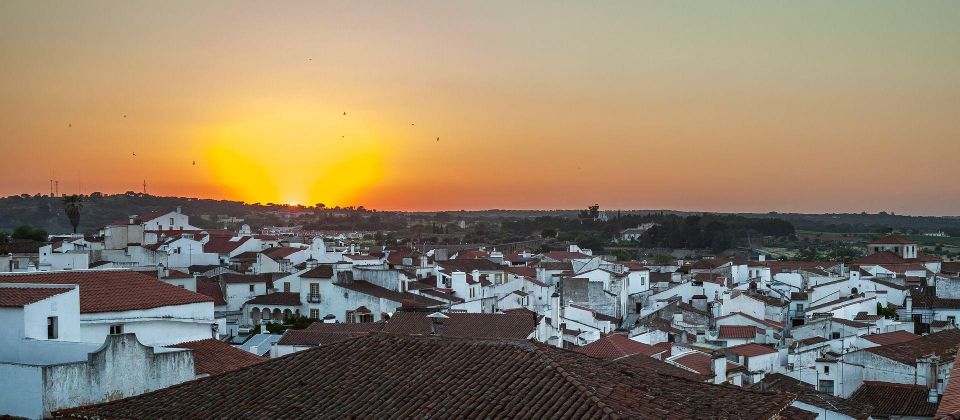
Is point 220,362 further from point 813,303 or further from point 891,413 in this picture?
point 813,303

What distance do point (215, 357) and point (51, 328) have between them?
409cm

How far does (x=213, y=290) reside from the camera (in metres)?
51.6

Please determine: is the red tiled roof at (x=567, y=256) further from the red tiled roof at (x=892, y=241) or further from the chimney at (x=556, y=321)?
the chimney at (x=556, y=321)

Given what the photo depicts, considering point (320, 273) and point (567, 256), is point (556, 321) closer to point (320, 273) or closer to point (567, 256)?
point (320, 273)

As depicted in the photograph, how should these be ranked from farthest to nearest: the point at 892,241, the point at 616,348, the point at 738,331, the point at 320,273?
1. the point at 892,241
2. the point at 320,273
3. the point at 738,331
4. the point at 616,348

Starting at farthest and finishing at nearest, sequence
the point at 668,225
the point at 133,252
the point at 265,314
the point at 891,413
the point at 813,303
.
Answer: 1. the point at 668,225
2. the point at 133,252
3. the point at 813,303
4. the point at 265,314
5. the point at 891,413

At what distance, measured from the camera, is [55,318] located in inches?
747

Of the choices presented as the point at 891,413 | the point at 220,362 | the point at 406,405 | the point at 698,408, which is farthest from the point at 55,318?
the point at 891,413

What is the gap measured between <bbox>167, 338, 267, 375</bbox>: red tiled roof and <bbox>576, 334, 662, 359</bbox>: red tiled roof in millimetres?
10868

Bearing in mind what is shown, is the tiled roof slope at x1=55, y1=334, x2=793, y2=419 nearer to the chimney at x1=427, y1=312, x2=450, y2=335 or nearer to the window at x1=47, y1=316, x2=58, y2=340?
the window at x1=47, y1=316, x2=58, y2=340

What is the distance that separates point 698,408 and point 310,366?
539 cm

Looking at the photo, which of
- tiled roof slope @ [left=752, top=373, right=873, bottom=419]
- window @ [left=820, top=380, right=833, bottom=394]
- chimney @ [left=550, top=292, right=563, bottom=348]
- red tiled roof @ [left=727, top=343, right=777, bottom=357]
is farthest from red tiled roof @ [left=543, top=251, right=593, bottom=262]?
tiled roof slope @ [left=752, top=373, right=873, bottom=419]

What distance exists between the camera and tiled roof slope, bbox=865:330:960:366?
3114 centimetres

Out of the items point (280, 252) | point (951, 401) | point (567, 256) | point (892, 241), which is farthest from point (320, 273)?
point (892, 241)
